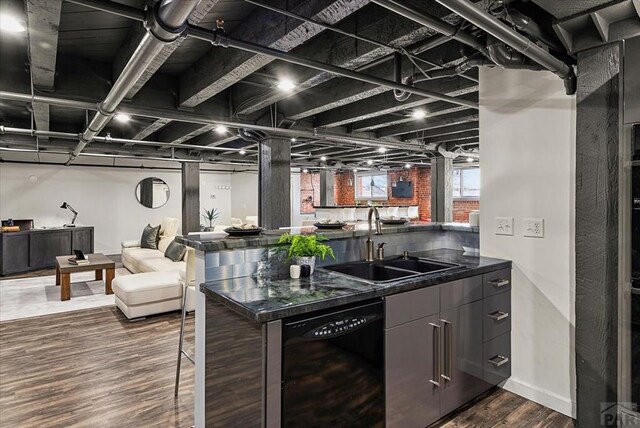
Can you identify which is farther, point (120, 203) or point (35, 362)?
point (120, 203)

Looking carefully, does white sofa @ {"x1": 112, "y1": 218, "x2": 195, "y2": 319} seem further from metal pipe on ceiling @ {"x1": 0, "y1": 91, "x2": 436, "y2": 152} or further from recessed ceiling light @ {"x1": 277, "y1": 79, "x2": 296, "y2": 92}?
recessed ceiling light @ {"x1": 277, "y1": 79, "x2": 296, "y2": 92}

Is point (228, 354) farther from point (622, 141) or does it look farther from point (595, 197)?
point (622, 141)

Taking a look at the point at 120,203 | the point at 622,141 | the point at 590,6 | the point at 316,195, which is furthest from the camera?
the point at 316,195

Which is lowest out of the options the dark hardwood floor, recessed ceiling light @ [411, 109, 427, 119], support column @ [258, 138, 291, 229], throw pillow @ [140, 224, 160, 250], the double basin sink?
the dark hardwood floor

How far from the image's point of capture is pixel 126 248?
7.95m

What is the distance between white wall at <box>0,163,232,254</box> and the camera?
26.9 ft

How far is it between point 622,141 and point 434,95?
1.53 meters

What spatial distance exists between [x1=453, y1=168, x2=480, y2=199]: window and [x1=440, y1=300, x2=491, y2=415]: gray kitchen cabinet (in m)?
9.49

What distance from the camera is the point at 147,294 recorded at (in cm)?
435

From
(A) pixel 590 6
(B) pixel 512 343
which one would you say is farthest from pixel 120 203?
(A) pixel 590 6

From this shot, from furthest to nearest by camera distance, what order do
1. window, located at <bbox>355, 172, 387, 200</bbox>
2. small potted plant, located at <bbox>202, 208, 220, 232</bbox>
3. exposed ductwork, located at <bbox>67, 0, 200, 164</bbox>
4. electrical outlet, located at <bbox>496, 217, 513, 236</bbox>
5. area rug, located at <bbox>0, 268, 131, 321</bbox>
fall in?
window, located at <bbox>355, 172, 387, 200</bbox>
small potted plant, located at <bbox>202, 208, 220, 232</bbox>
area rug, located at <bbox>0, 268, 131, 321</bbox>
electrical outlet, located at <bbox>496, 217, 513, 236</bbox>
exposed ductwork, located at <bbox>67, 0, 200, 164</bbox>

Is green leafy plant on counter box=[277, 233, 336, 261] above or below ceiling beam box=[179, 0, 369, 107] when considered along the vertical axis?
below

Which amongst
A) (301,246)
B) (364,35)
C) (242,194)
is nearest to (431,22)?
(364,35)

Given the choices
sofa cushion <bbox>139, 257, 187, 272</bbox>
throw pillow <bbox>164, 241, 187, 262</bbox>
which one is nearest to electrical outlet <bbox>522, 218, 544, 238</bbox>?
sofa cushion <bbox>139, 257, 187, 272</bbox>
